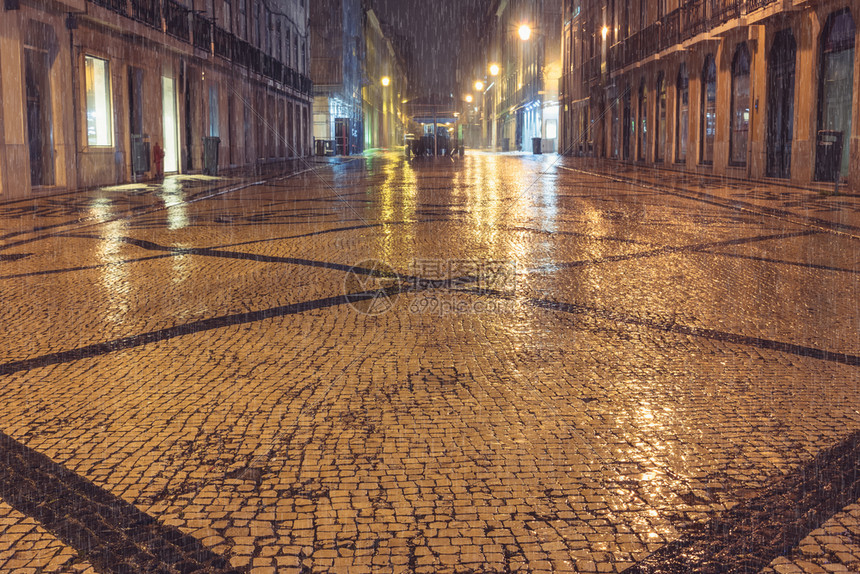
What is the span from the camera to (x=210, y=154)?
85.6 ft

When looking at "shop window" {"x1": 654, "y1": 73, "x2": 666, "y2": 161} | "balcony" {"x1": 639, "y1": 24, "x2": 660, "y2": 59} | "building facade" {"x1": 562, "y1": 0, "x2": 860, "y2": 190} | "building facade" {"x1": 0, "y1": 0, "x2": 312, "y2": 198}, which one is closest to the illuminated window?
"building facade" {"x1": 0, "y1": 0, "x2": 312, "y2": 198}

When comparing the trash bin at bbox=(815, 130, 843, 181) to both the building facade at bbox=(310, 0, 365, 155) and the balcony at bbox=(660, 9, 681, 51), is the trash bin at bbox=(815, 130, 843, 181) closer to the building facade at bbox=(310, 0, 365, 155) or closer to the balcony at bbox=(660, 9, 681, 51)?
the balcony at bbox=(660, 9, 681, 51)

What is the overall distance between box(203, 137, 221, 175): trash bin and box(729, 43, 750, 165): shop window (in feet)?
49.6

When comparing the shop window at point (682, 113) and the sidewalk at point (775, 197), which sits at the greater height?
the shop window at point (682, 113)

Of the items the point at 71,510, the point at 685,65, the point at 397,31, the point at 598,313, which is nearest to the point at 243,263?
the point at 598,313

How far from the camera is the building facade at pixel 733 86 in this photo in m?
20.3

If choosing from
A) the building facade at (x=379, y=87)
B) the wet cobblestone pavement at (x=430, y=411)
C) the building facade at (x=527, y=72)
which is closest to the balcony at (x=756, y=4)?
the wet cobblestone pavement at (x=430, y=411)

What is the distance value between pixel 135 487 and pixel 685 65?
31.9 metres

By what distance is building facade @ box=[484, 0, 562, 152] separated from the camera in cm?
6388

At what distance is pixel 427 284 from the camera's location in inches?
Result: 288

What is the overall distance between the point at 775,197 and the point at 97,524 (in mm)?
15731

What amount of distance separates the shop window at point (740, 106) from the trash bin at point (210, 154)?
15.1 meters

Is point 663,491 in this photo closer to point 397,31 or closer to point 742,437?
point 742,437

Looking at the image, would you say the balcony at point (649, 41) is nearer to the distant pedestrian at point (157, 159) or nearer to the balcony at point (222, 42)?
the balcony at point (222, 42)
